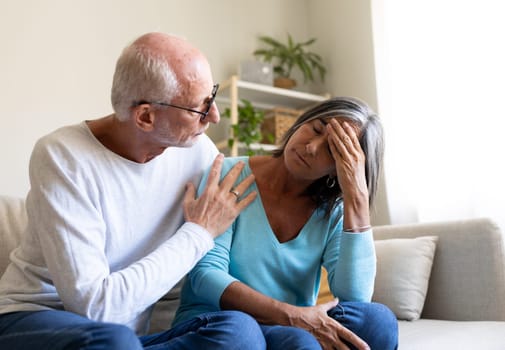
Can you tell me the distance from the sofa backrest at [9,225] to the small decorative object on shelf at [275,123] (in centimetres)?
172

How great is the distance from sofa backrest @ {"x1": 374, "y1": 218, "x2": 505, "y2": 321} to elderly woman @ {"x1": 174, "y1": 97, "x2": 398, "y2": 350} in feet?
2.30

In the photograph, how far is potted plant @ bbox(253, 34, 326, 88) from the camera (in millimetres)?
3283

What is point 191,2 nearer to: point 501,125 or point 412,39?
point 412,39

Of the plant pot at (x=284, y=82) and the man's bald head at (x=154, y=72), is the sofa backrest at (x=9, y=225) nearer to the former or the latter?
the man's bald head at (x=154, y=72)

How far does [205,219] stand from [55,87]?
5.60 feet

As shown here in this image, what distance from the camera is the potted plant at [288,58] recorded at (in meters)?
3.28

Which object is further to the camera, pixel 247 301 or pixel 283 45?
pixel 283 45

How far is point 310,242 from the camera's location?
130 cm

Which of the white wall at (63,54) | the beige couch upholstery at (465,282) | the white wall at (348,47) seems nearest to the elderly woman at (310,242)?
the beige couch upholstery at (465,282)

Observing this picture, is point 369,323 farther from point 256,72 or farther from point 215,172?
point 256,72

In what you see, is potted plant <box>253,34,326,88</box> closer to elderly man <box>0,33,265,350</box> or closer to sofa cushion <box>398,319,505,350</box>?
sofa cushion <box>398,319,505,350</box>

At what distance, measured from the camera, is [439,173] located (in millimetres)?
2607

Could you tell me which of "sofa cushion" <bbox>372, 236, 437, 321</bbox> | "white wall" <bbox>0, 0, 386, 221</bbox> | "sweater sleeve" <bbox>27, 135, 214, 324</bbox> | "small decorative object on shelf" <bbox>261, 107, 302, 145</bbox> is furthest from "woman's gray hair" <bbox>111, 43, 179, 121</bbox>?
"small decorative object on shelf" <bbox>261, 107, 302, 145</bbox>

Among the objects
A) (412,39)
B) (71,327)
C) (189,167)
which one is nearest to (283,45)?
(412,39)
